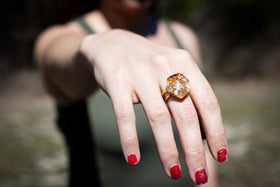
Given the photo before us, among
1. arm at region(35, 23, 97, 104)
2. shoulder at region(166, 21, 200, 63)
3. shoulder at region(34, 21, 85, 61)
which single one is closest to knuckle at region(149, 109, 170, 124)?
arm at region(35, 23, 97, 104)

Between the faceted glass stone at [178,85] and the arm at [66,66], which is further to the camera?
the arm at [66,66]

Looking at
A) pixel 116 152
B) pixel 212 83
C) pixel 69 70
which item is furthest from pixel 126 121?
pixel 212 83

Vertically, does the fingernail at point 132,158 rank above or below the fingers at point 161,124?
below

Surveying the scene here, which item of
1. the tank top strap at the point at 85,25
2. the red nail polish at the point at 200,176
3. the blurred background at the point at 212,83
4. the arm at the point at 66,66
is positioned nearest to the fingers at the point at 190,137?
the red nail polish at the point at 200,176

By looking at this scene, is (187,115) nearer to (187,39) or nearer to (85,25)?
(85,25)

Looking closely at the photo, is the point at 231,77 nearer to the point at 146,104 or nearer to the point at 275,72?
the point at 275,72

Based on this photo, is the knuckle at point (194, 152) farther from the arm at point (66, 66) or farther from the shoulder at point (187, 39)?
the shoulder at point (187, 39)

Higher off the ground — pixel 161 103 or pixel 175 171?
pixel 161 103

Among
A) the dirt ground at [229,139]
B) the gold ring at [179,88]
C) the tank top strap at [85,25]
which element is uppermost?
the tank top strap at [85,25]
